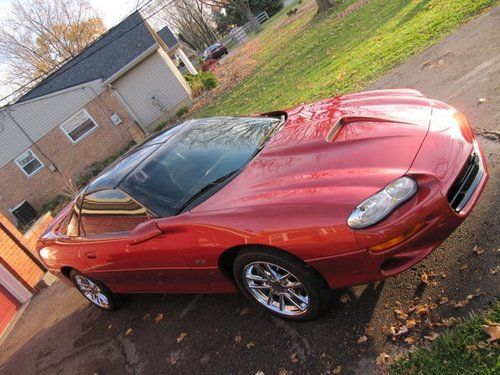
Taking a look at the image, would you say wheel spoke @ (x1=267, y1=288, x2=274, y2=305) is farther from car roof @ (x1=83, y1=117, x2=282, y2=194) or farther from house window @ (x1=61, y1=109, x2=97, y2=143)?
house window @ (x1=61, y1=109, x2=97, y2=143)

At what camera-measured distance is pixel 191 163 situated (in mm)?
3994

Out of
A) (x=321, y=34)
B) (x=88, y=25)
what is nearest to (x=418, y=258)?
(x=321, y=34)

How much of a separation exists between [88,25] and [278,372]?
55.1 m

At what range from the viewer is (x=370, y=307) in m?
3.19

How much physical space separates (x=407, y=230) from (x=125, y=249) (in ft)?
8.34

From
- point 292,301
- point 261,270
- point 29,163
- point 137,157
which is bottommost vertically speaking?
point 292,301

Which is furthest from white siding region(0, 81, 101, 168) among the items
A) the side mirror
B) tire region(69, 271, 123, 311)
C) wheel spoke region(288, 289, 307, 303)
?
wheel spoke region(288, 289, 307, 303)

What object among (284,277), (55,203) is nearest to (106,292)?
(284,277)

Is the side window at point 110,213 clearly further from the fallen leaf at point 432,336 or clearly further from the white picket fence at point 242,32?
the white picket fence at point 242,32

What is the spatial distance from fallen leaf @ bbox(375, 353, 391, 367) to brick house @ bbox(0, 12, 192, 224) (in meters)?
19.0

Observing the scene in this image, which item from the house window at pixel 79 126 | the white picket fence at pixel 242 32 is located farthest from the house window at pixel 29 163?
the white picket fence at pixel 242 32

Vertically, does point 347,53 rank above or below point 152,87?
below

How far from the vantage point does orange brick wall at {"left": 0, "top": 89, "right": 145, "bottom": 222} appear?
2081 centimetres

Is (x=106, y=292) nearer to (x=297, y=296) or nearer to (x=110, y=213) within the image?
(x=110, y=213)
